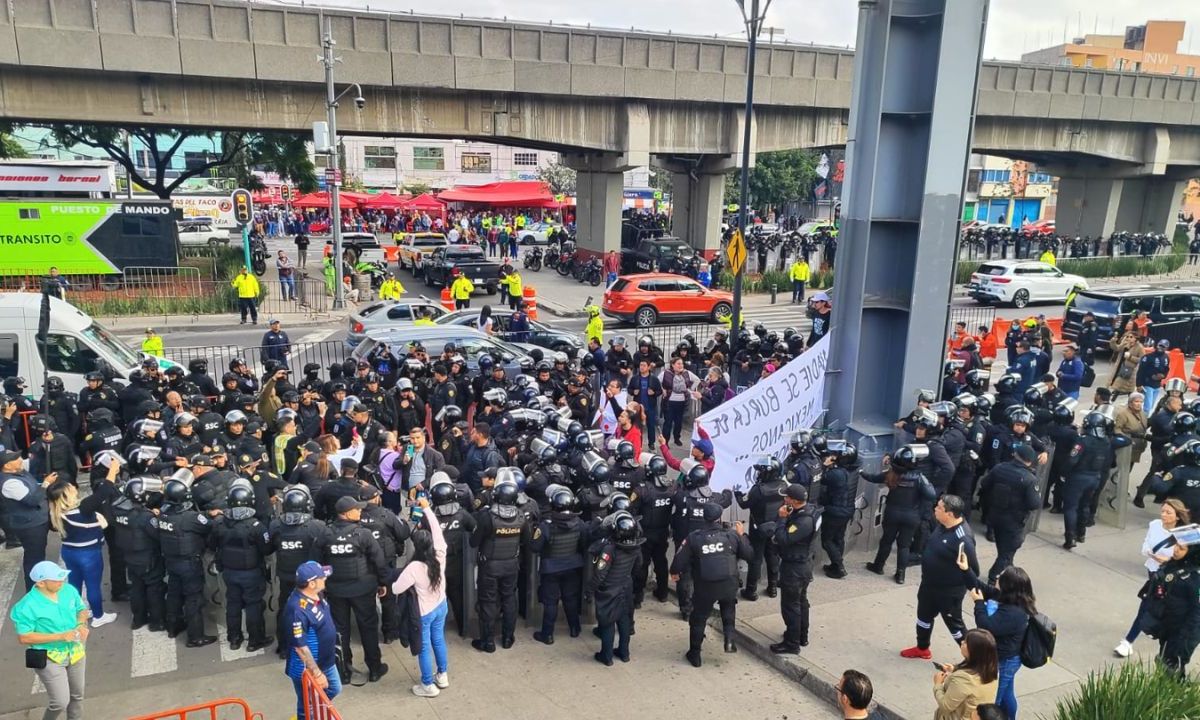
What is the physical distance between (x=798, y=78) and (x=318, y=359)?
74.7 ft

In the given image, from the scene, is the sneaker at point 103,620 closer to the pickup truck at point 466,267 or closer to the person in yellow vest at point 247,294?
the person in yellow vest at point 247,294

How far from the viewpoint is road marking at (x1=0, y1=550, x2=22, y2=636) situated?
8.44m

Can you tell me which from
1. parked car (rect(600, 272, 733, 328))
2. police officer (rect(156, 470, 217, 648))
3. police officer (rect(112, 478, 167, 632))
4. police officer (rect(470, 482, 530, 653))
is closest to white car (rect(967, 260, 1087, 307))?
parked car (rect(600, 272, 733, 328))

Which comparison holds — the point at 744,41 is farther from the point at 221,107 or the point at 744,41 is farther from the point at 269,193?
the point at 269,193

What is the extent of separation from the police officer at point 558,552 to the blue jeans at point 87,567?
396cm

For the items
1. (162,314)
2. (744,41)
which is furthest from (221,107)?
(744,41)

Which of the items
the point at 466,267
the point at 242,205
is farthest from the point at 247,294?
the point at 466,267

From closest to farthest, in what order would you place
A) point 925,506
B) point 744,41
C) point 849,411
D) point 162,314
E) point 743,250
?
point 925,506, point 849,411, point 743,250, point 162,314, point 744,41

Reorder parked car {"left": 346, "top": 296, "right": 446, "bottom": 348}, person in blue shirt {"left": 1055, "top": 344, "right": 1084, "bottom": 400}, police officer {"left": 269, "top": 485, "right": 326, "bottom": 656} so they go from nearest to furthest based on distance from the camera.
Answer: police officer {"left": 269, "top": 485, "right": 326, "bottom": 656} < person in blue shirt {"left": 1055, "top": 344, "right": 1084, "bottom": 400} < parked car {"left": 346, "top": 296, "right": 446, "bottom": 348}

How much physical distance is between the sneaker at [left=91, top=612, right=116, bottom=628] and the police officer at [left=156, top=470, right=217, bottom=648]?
73cm

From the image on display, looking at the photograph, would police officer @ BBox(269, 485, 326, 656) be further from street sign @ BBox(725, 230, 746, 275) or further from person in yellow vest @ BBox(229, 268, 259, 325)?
person in yellow vest @ BBox(229, 268, 259, 325)

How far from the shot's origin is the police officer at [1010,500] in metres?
8.28

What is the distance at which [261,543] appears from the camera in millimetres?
7238

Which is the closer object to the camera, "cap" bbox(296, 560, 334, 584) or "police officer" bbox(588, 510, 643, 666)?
"cap" bbox(296, 560, 334, 584)
